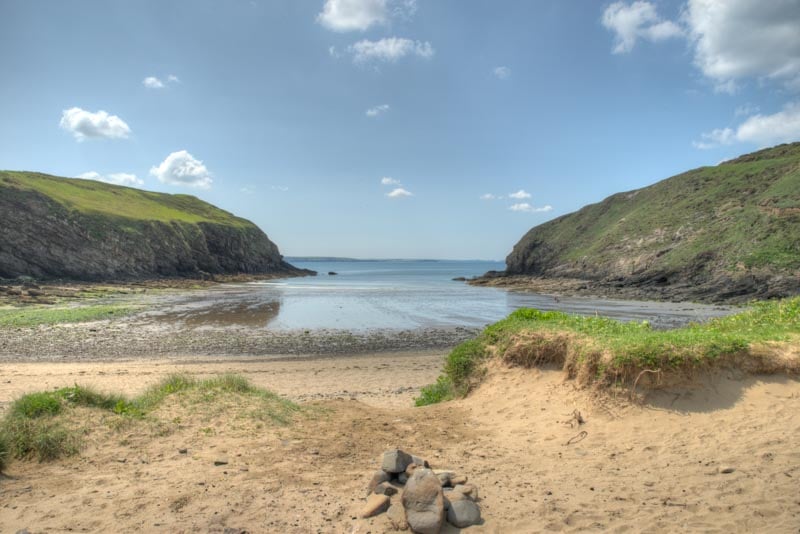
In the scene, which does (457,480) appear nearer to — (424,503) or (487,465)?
(424,503)

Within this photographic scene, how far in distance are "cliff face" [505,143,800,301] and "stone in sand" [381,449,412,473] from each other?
1774 inches

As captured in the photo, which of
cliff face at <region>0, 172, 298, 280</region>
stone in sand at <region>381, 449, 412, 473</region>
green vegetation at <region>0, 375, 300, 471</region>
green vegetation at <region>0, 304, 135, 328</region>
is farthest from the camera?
cliff face at <region>0, 172, 298, 280</region>

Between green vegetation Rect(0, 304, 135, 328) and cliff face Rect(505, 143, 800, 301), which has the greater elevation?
cliff face Rect(505, 143, 800, 301)

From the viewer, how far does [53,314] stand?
1134 inches

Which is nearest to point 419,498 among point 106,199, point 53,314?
point 53,314

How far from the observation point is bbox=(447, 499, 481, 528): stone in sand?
4652 mm

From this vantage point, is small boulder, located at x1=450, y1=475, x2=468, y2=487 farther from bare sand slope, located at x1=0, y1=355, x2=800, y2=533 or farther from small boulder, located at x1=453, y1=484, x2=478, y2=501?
bare sand slope, located at x1=0, y1=355, x2=800, y2=533

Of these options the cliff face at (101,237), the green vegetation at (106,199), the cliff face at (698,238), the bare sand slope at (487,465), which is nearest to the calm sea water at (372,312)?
the cliff face at (698,238)

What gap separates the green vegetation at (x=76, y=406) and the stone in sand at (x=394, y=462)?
3057mm

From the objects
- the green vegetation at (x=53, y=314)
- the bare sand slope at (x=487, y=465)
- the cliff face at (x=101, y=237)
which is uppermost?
the cliff face at (x=101, y=237)

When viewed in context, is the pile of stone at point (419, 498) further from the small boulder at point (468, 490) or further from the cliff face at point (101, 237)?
the cliff face at point (101, 237)

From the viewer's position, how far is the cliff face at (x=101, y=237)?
5419 centimetres

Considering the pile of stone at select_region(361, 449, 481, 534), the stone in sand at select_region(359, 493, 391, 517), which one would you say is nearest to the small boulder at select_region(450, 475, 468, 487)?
the pile of stone at select_region(361, 449, 481, 534)

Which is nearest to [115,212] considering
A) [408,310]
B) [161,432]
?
[408,310]
